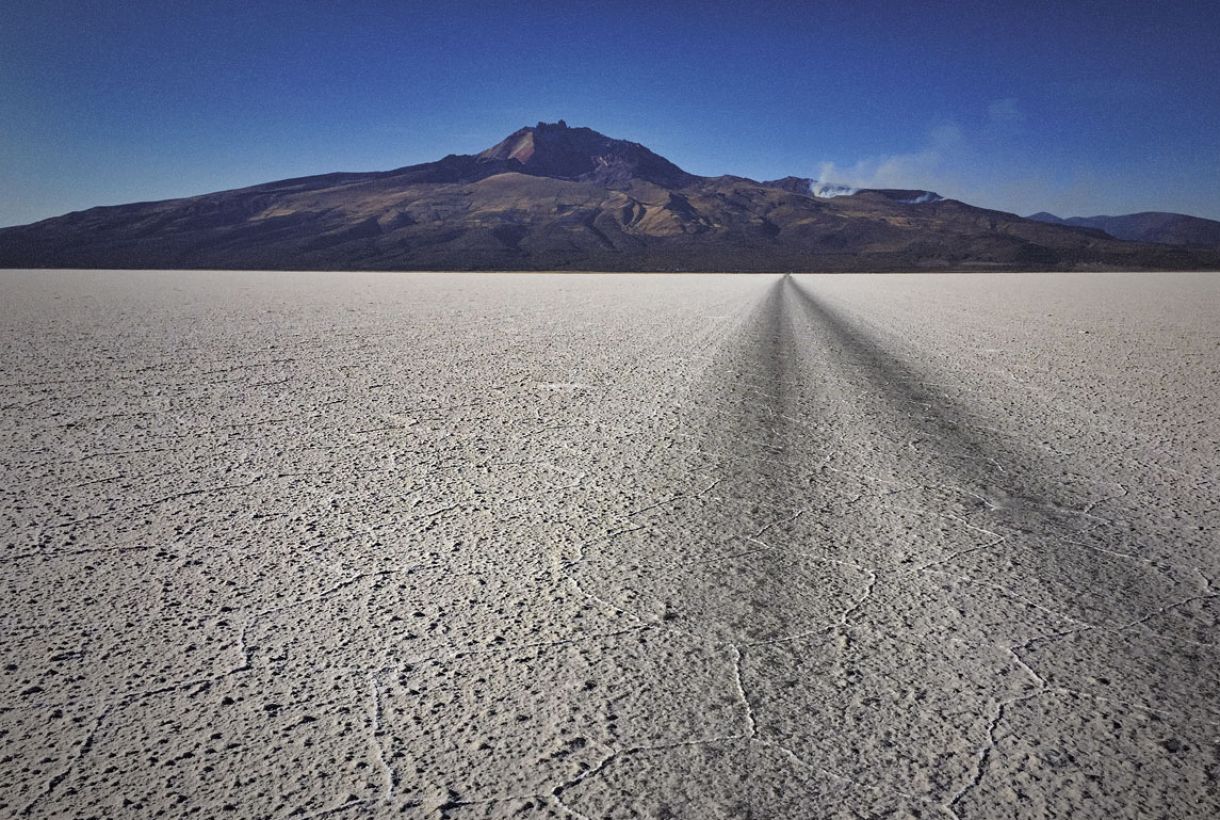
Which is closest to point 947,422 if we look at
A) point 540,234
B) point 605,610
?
point 605,610

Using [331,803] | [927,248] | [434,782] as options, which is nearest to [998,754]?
[434,782]

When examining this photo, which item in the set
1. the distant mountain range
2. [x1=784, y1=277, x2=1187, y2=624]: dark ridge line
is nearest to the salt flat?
[x1=784, y1=277, x2=1187, y2=624]: dark ridge line

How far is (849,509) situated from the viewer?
3.04m

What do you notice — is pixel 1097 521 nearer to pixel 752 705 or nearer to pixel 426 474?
pixel 752 705

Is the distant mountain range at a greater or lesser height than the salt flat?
greater

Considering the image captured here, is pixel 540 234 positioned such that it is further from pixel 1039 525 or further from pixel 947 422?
pixel 1039 525

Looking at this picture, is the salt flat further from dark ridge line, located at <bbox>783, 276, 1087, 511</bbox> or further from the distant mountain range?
the distant mountain range

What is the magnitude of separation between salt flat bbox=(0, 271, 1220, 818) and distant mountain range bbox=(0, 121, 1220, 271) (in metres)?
78.9

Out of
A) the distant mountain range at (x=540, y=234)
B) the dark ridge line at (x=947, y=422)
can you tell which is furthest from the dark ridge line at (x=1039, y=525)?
the distant mountain range at (x=540, y=234)

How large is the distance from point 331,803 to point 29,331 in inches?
473

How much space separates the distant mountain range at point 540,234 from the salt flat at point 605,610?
78.9m

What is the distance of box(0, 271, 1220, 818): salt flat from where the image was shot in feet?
4.73

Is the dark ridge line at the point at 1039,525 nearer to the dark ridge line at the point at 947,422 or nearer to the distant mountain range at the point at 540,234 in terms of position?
the dark ridge line at the point at 947,422

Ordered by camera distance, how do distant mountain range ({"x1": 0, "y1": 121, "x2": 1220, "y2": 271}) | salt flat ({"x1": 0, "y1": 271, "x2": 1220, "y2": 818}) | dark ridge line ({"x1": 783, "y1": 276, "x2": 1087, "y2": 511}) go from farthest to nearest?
distant mountain range ({"x1": 0, "y1": 121, "x2": 1220, "y2": 271}) < dark ridge line ({"x1": 783, "y1": 276, "x2": 1087, "y2": 511}) < salt flat ({"x1": 0, "y1": 271, "x2": 1220, "y2": 818})
